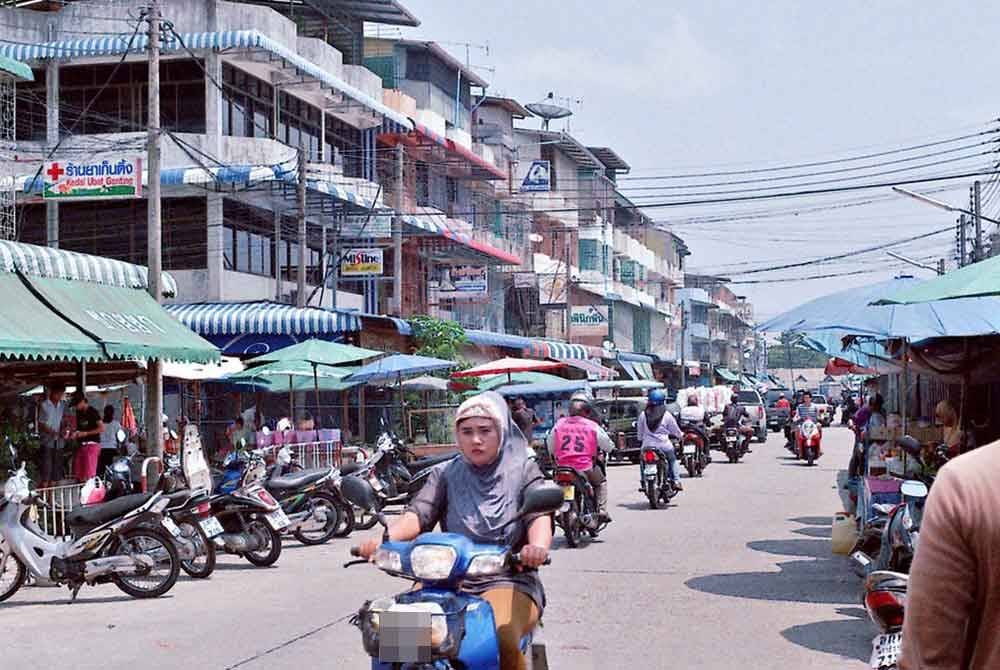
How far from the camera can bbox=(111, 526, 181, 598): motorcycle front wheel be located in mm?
12188

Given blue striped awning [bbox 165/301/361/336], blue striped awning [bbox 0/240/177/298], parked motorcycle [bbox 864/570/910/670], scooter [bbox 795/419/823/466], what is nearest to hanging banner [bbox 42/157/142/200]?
blue striped awning [bbox 0/240/177/298]

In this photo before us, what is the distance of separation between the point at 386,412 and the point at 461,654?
30.5 meters

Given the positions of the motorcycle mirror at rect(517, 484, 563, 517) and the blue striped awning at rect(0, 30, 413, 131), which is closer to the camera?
the motorcycle mirror at rect(517, 484, 563, 517)

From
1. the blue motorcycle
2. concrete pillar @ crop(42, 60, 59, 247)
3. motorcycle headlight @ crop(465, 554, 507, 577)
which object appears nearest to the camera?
the blue motorcycle

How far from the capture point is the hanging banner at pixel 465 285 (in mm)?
42844

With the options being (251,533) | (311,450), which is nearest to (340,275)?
(311,450)

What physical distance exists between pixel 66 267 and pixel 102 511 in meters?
8.65

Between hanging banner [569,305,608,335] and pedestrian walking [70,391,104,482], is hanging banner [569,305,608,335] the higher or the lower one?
the higher one

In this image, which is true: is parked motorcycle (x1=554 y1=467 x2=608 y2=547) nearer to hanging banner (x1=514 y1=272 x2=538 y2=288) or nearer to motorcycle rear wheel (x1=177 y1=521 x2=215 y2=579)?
motorcycle rear wheel (x1=177 y1=521 x2=215 y2=579)

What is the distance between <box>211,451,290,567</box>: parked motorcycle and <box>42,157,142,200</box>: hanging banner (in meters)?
12.0

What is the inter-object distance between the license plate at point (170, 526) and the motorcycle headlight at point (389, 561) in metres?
7.37

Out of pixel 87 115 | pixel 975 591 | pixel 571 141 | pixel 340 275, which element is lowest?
pixel 975 591

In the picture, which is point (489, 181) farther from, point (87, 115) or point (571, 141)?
point (87, 115)

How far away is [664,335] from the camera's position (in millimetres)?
97000
